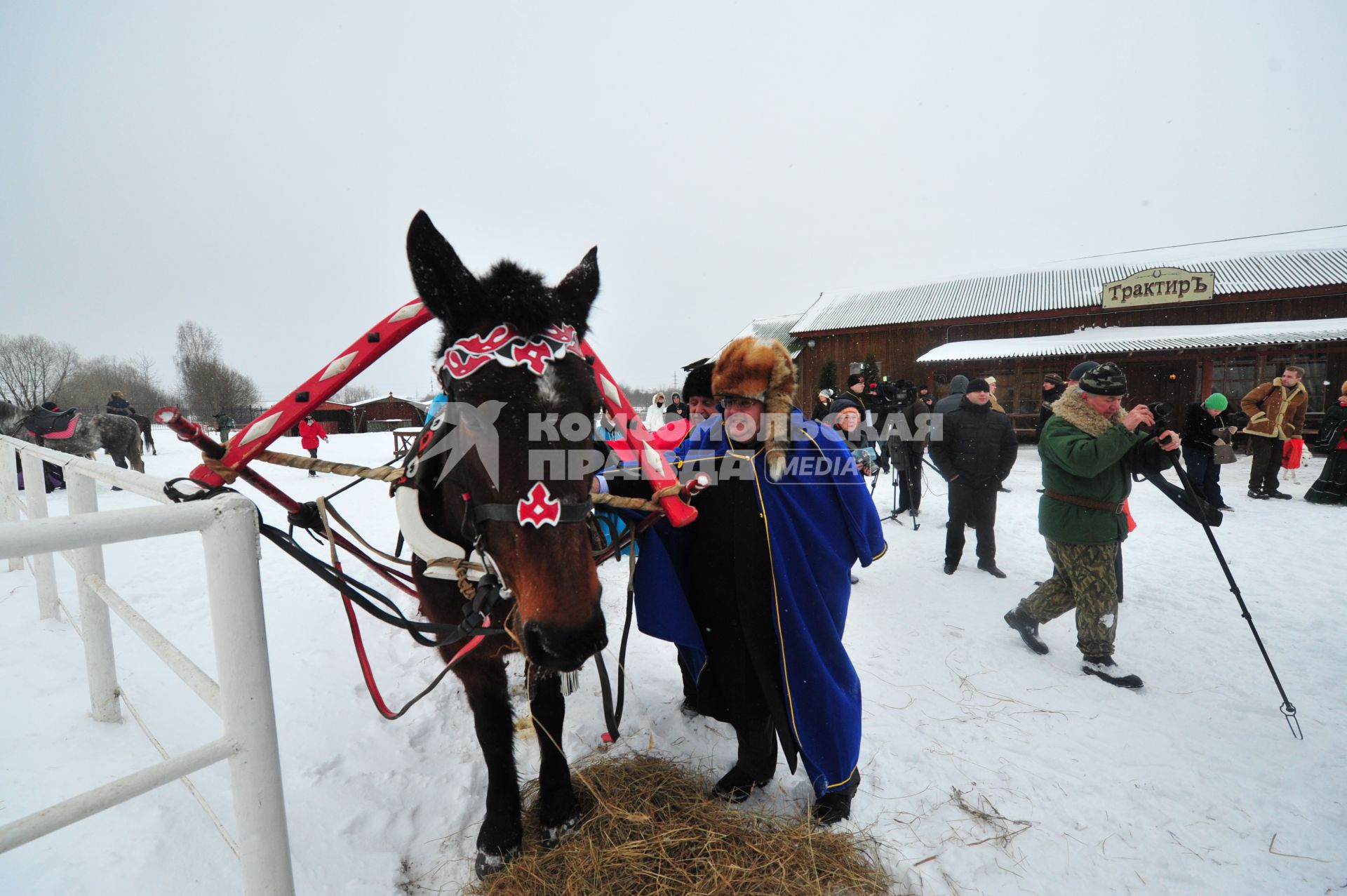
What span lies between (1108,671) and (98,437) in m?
14.9

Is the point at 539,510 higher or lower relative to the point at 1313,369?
lower

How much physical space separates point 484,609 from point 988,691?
11.2 feet

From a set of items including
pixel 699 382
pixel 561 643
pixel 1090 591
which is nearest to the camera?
pixel 561 643

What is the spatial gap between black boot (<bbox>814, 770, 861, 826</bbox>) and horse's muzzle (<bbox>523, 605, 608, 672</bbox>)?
1583mm

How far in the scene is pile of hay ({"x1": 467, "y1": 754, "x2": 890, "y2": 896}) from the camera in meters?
1.91

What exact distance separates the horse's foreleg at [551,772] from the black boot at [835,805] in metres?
1.09

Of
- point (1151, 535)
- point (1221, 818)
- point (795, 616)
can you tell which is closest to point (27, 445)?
point (795, 616)

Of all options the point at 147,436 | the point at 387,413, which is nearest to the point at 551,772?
the point at 147,436

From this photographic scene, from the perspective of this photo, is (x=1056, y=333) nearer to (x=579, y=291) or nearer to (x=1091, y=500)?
(x=1091, y=500)

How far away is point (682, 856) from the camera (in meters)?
2.02

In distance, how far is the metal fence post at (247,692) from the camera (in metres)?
1.25

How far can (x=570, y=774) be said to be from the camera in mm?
2492

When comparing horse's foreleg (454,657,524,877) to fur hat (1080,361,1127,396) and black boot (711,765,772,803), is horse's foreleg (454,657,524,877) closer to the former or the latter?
black boot (711,765,772,803)

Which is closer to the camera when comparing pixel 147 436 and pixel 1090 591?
pixel 1090 591
